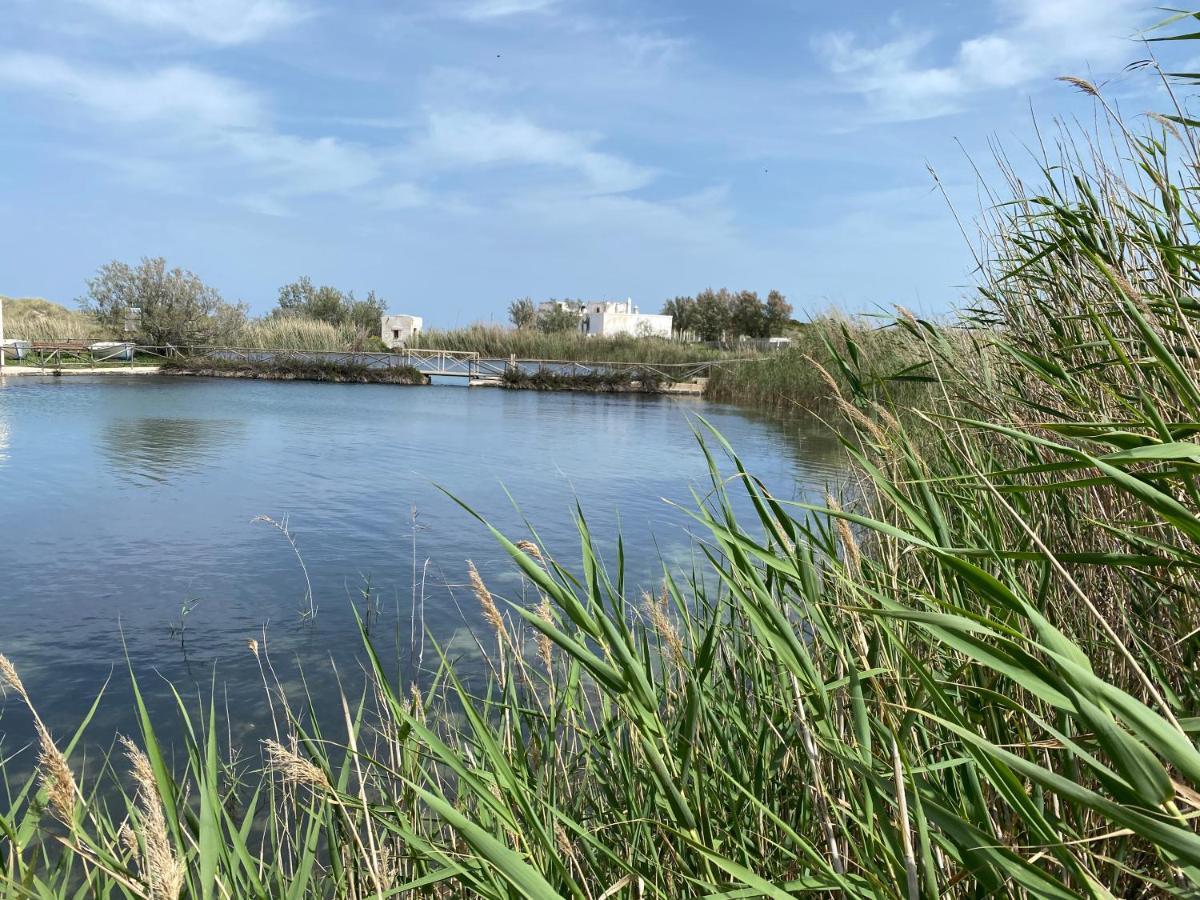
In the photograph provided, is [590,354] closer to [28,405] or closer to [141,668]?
[28,405]

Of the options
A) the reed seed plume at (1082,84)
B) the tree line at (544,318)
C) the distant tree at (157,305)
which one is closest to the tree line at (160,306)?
the distant tree at (157,305)

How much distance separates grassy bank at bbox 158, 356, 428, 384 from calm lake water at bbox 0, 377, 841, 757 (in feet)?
35.6

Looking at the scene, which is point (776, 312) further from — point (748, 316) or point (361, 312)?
point (361, 312)

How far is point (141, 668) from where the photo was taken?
4.37m

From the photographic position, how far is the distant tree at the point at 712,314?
47.3 m

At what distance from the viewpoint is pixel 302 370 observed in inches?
1095

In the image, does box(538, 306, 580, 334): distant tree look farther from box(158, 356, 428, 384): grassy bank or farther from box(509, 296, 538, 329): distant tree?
box(158, 356, 428, 384): grassy bank

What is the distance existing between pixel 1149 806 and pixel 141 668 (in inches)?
185

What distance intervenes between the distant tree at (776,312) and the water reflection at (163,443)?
34.1m

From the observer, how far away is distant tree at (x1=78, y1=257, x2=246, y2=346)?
29641 mm

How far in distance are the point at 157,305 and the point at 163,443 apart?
2052cm

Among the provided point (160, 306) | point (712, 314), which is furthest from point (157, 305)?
point (712, 314)

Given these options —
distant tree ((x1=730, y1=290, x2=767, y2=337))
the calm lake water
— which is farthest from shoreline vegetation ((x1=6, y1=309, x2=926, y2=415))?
distant tree ((x1=730, y1=290, x2=767, y2=337))

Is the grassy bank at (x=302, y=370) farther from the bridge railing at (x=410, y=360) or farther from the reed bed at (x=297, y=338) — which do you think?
the reed bed at (x=297, y=338)
